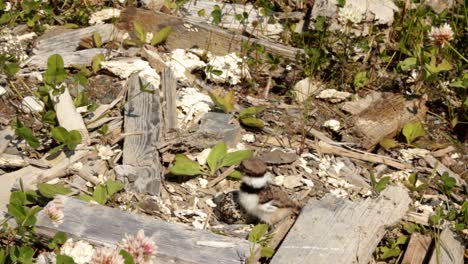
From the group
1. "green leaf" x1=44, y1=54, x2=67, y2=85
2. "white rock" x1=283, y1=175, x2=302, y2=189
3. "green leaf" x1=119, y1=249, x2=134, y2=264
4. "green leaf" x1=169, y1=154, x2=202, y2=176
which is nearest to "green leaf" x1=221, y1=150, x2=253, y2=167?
"green leaf" x1=169, y1=154, x2=202, y2=176

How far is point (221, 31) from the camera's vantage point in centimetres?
564

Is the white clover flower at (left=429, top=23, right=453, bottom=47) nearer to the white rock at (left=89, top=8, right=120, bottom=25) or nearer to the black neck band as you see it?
the black neck band

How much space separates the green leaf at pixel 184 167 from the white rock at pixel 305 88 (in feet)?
4.03

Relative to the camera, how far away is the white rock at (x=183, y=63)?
17.3 ft

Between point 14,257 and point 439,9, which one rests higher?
point 439,9

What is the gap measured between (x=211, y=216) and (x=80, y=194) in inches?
30.0

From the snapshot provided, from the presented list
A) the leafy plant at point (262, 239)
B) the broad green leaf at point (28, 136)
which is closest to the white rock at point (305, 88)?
the leafy plant at point (262, 239)

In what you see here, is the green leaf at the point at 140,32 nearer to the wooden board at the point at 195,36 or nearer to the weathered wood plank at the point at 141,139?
the wooden board at the point at 195,36

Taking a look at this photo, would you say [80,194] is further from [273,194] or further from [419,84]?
[419,84]

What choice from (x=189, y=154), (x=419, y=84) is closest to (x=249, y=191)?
(x=189, y=154)

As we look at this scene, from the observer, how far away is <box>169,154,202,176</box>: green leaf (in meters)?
4.23

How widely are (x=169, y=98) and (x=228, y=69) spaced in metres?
0.68

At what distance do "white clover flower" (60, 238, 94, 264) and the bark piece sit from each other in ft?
6.73

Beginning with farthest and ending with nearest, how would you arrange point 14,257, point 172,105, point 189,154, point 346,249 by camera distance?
1. point 172,105
2. point 189,154
3. point 346,249
4. point 14,257
